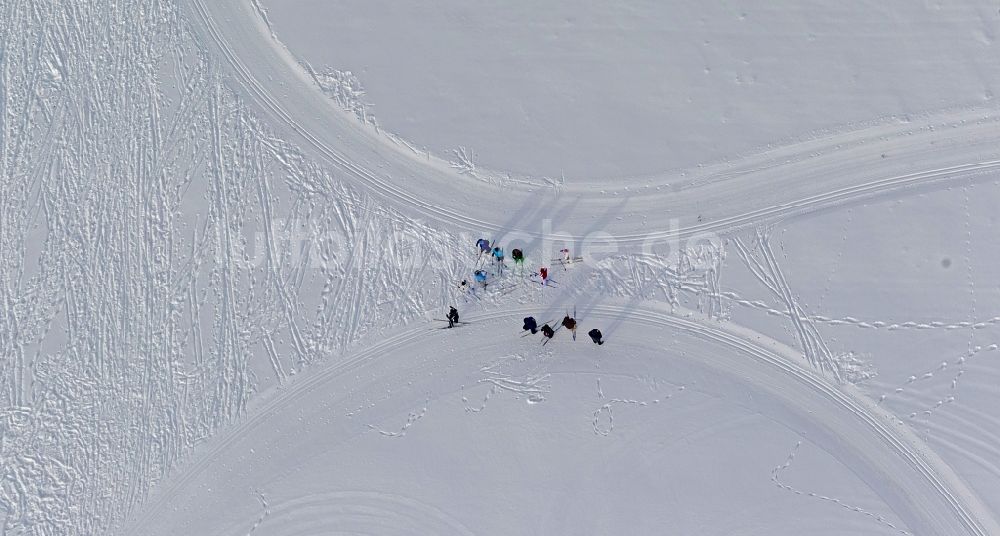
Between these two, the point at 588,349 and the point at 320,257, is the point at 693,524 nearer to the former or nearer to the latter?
the point at 588,349

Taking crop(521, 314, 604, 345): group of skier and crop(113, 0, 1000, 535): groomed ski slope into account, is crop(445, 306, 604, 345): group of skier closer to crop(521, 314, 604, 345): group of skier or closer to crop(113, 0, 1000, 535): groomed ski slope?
crop(521, 314, 604, 345): group of skier

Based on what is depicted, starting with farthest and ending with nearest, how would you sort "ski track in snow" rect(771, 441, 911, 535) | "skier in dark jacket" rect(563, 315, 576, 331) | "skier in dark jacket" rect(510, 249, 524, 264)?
"skier in dark jacket" rect(510, 249, 524, 264)
"skier in dark jacket" rect(563, 315, 576, 331)
"ski track in snow" rect(771, 441, 911, 535)

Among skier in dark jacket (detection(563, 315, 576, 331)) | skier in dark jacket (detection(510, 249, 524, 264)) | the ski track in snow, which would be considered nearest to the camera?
the ski track in snow

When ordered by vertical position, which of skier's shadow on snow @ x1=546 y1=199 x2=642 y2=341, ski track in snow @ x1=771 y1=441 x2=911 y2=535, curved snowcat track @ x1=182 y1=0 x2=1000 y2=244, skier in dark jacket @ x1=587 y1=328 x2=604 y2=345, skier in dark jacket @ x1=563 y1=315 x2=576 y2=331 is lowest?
ski track in snow @ x1=771 y1=441 x2=911 y2=535

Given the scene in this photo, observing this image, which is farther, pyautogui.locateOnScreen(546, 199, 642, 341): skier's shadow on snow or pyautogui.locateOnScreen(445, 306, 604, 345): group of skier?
pyautogui.locateOnScreen(546, 199, 642, 341): skier's shadow on snow

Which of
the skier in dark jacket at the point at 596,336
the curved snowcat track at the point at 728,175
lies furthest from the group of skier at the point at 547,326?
the curved snowcat track at the point at 728,175

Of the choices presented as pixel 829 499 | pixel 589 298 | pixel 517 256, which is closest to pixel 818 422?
pixel 829 499

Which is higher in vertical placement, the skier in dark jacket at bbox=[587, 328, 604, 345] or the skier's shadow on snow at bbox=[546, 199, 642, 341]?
the skier's shadow on snow at bbox=[546, 199, 642, 341]

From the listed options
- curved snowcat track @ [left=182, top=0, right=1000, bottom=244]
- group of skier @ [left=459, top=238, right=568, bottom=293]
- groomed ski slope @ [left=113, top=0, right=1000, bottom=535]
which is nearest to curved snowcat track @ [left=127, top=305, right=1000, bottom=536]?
groomed ski slope @ [left=113, top=0, right=1000, bottom=535]
